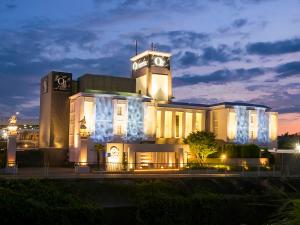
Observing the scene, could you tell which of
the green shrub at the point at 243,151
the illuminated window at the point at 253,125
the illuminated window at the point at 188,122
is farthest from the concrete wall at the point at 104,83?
the illuminated window at the point at 253,125

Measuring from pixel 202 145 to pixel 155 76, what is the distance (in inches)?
607

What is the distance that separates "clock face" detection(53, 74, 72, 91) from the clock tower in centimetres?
1114

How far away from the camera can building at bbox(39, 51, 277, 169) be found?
50500 millimetres

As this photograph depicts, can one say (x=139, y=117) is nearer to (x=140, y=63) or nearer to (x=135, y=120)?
(x=135, y=120)

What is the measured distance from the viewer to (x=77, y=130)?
52.1 metres

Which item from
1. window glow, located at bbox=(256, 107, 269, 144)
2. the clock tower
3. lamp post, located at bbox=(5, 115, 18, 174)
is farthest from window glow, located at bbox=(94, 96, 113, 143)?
window glow, located at bbox=(256, 107, 269, 144)

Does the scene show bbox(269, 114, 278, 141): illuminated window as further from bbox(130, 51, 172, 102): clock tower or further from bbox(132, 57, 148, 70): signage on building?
bbox(132, 57, 148, 70): signage on building

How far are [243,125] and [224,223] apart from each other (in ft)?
110

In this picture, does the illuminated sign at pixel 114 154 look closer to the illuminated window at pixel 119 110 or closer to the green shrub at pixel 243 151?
the illuminated window at pixel 119 110

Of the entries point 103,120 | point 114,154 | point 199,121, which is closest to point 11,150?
point 114,154

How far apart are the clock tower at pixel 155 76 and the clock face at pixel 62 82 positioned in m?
11.1

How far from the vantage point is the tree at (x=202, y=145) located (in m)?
52.2

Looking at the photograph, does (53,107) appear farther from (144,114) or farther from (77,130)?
(144,114)

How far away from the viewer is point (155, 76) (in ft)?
205
